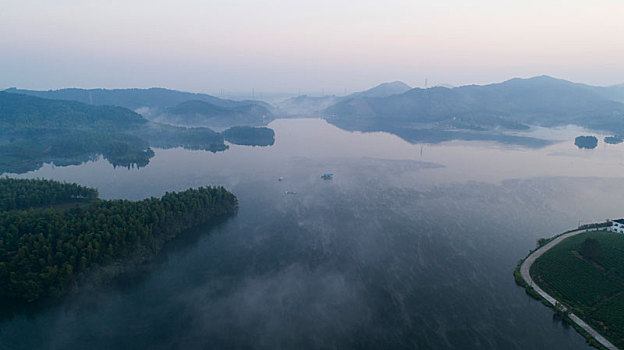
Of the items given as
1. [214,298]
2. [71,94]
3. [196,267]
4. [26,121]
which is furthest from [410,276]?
[71,94]

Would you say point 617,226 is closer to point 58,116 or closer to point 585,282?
point 585,282

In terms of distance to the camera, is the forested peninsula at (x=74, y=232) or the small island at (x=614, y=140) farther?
the small island at (x=614, y=140)

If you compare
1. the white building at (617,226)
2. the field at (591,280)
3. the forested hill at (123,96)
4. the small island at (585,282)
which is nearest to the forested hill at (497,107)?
the forested hill at (123,96)

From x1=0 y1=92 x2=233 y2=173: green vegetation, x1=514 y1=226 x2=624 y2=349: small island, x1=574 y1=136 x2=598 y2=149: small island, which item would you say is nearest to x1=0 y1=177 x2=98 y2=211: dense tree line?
x1=0 y1=92 x2=233 y2=173: green vegetation

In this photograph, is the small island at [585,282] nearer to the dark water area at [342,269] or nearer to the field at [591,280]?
the field at [591,280]

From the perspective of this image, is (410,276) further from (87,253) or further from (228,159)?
(228,159)

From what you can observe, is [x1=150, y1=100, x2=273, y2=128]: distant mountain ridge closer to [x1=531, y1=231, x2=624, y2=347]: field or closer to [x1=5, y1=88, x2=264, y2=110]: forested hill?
[x1=5, y1=88, x2=264, y2=110]: forested hill

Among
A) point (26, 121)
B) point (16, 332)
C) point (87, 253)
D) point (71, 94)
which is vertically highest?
point (71, 94)
